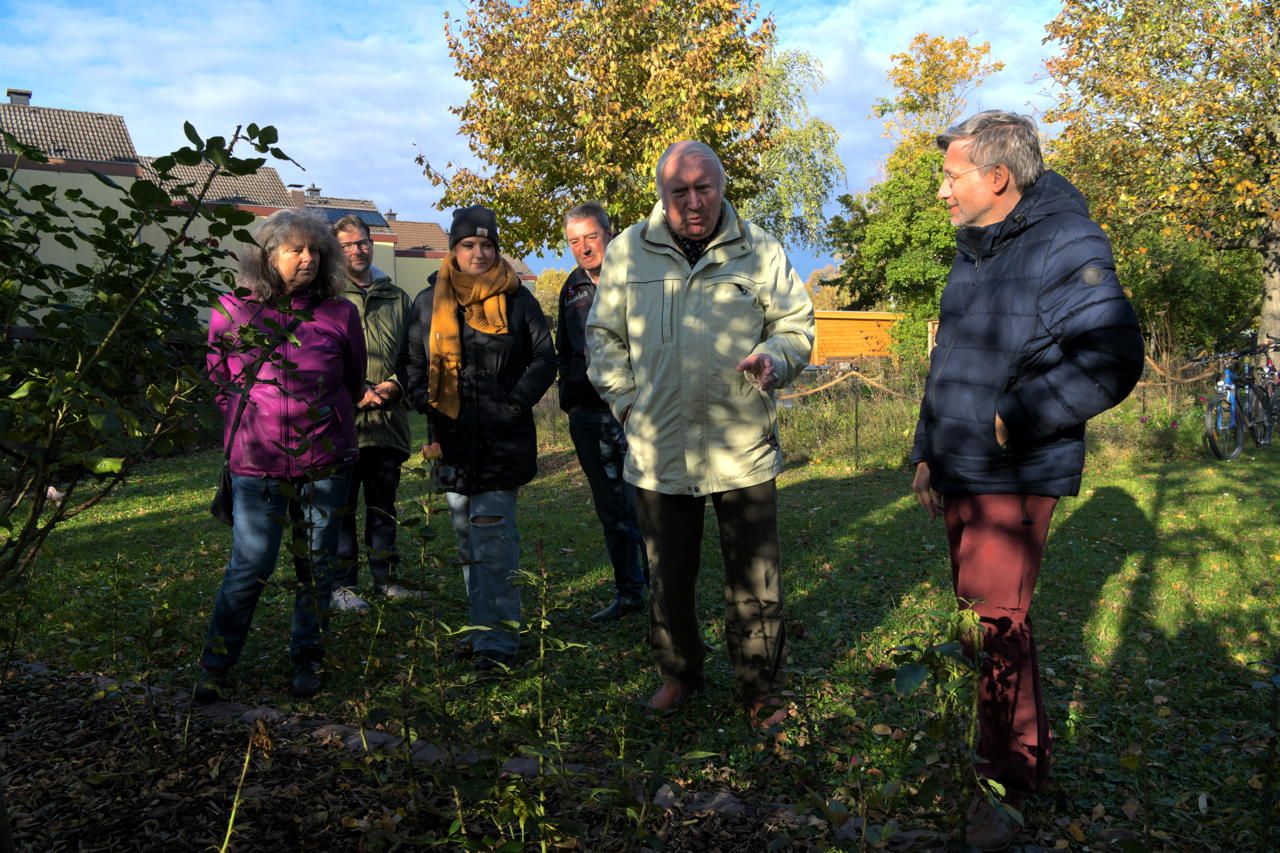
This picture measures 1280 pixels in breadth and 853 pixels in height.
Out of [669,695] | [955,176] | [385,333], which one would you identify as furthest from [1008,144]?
[385,333]

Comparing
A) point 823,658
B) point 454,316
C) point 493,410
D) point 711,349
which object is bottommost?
point 823,658

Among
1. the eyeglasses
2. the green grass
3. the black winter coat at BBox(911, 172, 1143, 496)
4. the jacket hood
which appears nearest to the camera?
the green grass

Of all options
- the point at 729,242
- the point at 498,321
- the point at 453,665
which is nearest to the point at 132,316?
the point at 729,242

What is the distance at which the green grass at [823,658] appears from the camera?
2.36 m

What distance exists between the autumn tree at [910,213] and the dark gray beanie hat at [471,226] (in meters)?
29.8

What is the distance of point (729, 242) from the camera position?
341 centimetres

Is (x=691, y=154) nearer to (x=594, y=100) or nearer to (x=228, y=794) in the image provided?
(x=228, y=794)

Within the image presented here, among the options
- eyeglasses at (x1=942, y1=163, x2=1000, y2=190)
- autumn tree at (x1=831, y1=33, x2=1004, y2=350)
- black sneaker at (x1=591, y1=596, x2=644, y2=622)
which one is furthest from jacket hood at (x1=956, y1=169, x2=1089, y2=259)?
autumn tree at (x1=831, y1=33, x2=1004, y2=350)

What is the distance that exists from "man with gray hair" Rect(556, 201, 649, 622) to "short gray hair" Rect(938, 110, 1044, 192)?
8.29ft

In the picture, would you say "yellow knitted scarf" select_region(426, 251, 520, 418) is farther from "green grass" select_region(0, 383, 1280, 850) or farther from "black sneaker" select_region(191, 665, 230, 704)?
"black sneaker" select_region(191, 665, 230, 704)

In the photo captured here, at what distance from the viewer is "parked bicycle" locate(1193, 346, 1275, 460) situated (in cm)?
1141

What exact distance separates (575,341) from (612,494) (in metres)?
0.90

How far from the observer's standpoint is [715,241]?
339 cm

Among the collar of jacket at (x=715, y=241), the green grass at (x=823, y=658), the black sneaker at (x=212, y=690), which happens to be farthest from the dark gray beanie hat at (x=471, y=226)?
the black sneaker at (x=212, y=690)
